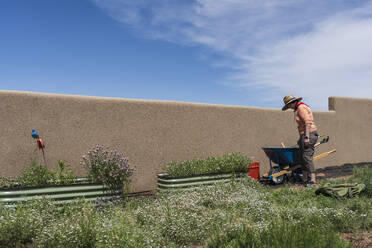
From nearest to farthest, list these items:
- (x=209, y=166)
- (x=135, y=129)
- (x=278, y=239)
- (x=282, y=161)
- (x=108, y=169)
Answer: (x=278, y=239) → (x=108, y=169) → (x=209, y=166) → (x=135, y=129) → (x=282, y=161)

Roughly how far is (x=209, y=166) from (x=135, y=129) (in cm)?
182

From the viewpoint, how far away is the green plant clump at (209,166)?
7.21m

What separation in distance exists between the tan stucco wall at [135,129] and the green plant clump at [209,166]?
70cm

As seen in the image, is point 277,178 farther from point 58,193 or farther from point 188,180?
point 58,193

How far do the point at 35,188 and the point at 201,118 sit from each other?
4421 millimetres

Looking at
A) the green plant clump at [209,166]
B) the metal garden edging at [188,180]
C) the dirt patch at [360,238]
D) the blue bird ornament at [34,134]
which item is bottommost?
the dirt patch at [360,238]

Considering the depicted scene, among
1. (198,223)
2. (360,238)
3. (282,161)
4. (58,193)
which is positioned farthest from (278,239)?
(282,161)

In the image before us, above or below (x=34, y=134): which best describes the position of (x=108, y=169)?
below

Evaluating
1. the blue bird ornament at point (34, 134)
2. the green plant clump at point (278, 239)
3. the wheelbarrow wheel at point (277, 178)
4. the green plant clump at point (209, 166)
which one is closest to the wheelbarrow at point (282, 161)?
the wheelbarrow wheel at point (277, 178)

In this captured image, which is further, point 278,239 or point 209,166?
point 209,166

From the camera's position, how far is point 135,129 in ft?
24.9

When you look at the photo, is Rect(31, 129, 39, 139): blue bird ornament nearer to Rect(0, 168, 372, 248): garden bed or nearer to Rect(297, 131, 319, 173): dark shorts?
Rect(0, 168, 372, 248): garden bed

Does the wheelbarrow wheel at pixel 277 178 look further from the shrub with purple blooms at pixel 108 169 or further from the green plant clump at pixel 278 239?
the green plant clump at pixel 278 239

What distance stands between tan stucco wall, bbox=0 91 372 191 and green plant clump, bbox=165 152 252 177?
698 millimetres
